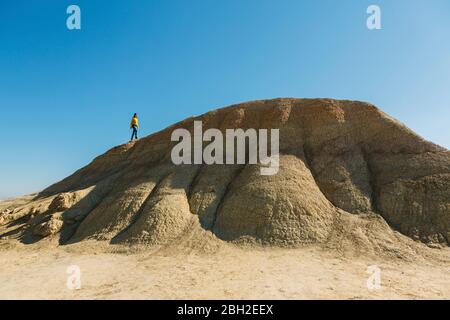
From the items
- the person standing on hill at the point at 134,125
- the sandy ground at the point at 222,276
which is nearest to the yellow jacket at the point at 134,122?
the person standing on hill at the point at 134,125

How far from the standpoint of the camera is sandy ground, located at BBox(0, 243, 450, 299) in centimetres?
883

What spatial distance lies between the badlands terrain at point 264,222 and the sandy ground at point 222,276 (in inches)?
2.4

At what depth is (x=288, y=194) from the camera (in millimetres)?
15109

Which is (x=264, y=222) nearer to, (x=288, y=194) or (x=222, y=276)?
(x=288, y=194)

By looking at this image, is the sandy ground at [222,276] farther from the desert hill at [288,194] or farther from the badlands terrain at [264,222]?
the desert hill at [288,194]

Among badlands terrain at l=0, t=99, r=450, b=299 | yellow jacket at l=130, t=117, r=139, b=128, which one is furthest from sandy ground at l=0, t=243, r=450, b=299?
yellow jacket at l=130, t=117, r=139, b=128

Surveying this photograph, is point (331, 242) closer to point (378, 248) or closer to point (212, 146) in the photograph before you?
point (378, 248)

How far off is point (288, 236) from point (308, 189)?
308 centimetres

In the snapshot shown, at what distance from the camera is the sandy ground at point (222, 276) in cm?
883

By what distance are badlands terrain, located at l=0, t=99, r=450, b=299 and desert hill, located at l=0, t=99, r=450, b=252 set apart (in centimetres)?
6

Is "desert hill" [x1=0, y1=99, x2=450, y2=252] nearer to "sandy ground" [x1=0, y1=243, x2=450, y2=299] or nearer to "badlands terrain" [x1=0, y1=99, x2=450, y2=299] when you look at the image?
"badlands terrain" [x1=0, y1=99, x2=450, y2=299]
